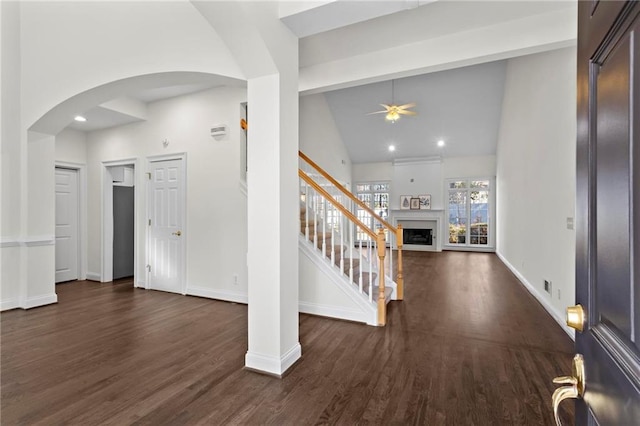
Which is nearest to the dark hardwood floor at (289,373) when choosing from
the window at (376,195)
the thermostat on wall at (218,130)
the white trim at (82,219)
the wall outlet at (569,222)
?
the wall outlet at (569,222)

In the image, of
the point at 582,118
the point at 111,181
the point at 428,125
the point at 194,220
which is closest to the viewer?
the point at 582,118

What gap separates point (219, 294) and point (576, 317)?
13.7 ft

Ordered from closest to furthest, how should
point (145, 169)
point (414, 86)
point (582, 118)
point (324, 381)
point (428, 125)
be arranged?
point (582, 118) < point (324, 381) < point (145, 169) < point (414, 86) < point (428, 125)

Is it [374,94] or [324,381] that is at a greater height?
[374,94]

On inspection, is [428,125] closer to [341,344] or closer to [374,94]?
[374,94]

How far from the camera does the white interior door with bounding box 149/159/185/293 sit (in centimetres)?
459

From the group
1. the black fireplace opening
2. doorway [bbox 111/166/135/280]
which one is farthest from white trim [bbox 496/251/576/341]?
doorway [bbox 111/166/135/280]

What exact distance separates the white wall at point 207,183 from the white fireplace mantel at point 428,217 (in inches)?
273

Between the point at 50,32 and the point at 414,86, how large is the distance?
257 inches

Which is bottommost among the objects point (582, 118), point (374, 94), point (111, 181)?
point (582, 118)

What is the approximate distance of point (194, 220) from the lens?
14.6 feet

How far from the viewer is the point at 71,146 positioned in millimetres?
5398

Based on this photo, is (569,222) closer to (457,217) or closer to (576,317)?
(576,317)

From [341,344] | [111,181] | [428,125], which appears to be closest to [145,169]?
[111,181]
